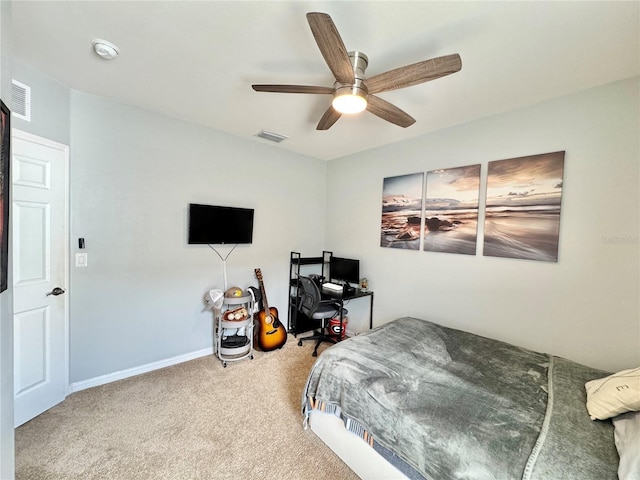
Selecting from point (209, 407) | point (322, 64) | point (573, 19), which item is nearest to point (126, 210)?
point (209, 407)

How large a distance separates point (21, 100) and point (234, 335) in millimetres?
2692

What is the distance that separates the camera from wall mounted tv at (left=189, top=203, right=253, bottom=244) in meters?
2.85

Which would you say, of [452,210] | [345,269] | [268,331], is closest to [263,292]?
[268,331]

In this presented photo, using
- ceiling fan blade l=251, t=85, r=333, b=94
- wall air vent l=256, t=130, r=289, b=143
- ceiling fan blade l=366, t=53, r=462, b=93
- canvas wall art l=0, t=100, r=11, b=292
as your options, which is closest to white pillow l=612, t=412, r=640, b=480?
ceiling fan blade l=366, t=53, r=462, b=93

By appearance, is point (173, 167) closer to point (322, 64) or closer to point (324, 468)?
point (322, 64)

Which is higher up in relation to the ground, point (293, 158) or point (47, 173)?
point (293, 158)

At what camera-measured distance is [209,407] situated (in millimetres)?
2168

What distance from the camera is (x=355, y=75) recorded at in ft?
5.31

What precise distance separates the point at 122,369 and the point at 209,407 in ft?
3.54

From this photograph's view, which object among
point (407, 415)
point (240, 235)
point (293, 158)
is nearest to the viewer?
point (407, 415)

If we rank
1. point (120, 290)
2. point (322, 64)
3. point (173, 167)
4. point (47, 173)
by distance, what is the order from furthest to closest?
1. point (173, 167)
2. point (120, 290)
3. point (47, 173)
4. point (322, 64)

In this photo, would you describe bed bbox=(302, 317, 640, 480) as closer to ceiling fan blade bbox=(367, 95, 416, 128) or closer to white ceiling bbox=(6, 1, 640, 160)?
ceiling fan blade bbox=(367, 95, 416, 128)

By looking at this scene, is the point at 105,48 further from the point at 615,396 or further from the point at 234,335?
the point at 615,396

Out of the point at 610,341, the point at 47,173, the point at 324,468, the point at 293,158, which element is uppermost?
the point at 293,158
